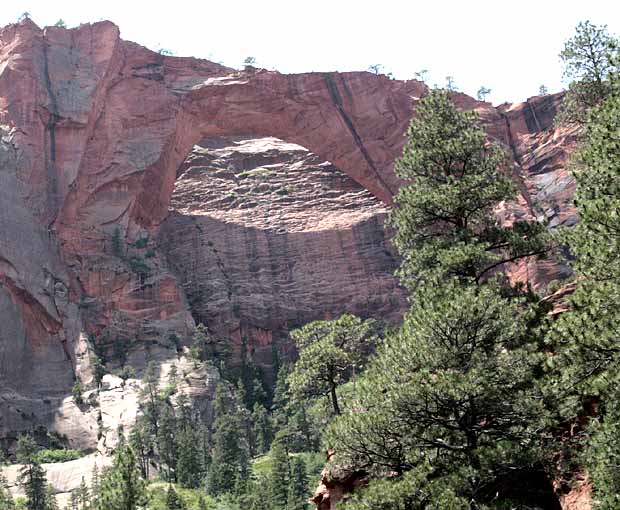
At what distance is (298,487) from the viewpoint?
130 ft

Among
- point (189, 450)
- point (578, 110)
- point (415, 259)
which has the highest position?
point (578, 110)

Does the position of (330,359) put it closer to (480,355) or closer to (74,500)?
(480,355)

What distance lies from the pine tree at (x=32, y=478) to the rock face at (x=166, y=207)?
20.5 feet

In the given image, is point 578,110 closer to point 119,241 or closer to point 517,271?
point 517,271

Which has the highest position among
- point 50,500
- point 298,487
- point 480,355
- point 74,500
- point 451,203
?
point 451,203

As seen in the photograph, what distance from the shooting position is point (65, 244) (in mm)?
57094

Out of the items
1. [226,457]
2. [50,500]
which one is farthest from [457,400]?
[226,457]

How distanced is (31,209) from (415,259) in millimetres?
42808

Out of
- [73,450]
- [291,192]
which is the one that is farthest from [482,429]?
[291,192]

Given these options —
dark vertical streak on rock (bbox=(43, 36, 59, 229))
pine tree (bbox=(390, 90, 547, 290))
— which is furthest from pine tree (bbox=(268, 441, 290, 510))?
dark vertical streak on rock (bbox=(43, 36, 59, 229))

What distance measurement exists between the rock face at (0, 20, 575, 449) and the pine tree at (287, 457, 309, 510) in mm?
12292

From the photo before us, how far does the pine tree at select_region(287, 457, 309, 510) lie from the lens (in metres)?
36.3

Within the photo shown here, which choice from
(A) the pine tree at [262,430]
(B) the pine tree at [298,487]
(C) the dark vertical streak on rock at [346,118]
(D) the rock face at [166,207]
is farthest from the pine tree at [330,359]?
(C) the dark vertical streak on rock at [346,118]

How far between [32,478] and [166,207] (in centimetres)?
2845
